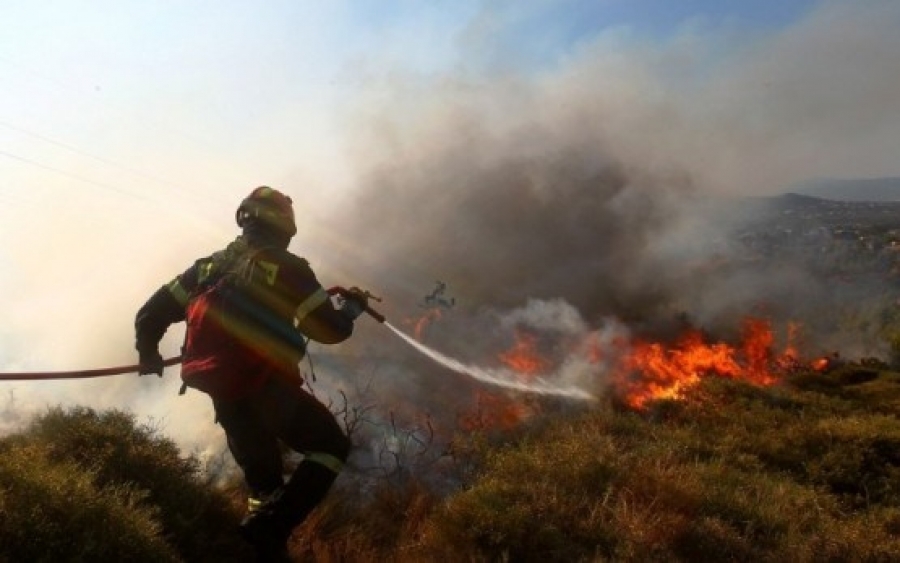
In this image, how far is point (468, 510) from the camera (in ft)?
15.0

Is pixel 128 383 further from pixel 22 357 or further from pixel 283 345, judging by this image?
pixel 283 345

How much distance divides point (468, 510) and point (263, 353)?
194 centimetres

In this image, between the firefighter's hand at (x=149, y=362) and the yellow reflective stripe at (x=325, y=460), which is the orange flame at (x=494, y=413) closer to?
the yellow reflective stripe at (x=325, y=460)

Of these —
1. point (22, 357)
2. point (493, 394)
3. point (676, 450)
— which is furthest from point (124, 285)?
point (676, 450)

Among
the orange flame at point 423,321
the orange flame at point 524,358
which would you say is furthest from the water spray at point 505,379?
the orange flame at point 423,321

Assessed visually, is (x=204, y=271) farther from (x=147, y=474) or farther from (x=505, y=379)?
(x=505, y=379)

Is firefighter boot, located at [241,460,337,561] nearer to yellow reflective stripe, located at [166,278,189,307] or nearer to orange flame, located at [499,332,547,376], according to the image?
yellow reflective stripe, located at [166,278,189,307]

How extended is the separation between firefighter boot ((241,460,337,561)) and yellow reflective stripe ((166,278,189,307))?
1.27 metres

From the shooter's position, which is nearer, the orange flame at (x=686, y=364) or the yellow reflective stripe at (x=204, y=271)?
the yellow reflective stripe at (x=204, y=271)

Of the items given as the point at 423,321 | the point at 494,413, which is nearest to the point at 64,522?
the point at 494,413

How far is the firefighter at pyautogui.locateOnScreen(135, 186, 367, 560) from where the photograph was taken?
352 cm

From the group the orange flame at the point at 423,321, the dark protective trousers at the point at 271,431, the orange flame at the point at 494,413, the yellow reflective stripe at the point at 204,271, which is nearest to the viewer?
the dark protective trousers at the point at 271,431

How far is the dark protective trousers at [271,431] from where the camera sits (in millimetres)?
3613

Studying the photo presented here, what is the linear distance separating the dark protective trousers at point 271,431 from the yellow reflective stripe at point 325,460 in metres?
0.01
